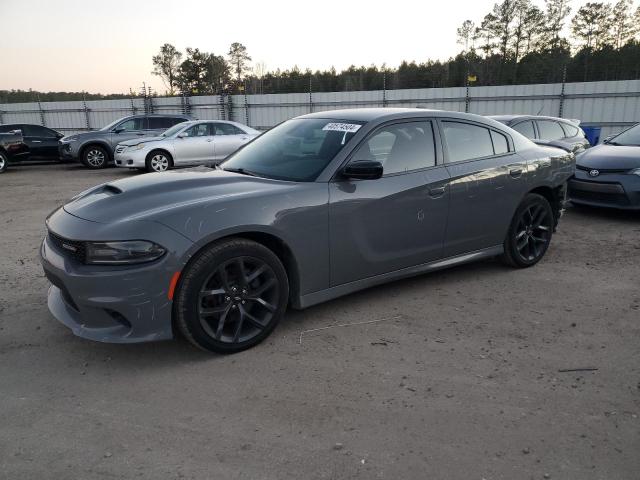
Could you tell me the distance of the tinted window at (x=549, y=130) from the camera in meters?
8.88

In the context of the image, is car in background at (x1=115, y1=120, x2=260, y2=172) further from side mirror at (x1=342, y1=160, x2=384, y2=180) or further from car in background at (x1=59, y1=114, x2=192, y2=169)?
side mirror at (x1=342, y1=160, x2=384, y2=180)

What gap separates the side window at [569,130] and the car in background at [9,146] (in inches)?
582

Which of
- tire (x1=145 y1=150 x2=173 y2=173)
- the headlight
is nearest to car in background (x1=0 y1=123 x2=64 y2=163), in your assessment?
tire (x1=145 y1=150 x2=173 y2=173)

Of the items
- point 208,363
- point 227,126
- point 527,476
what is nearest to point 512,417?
point 527,476

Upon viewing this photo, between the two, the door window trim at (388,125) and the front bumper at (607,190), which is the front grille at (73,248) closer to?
the door window trim at (388,125)

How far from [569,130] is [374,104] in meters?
12.8

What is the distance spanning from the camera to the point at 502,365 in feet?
10.2

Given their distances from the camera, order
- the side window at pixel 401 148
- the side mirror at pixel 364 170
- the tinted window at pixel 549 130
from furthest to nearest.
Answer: the tinted window at pixel 549 130, the side window at pixel 401 148, the side mirror at pixel 364 170

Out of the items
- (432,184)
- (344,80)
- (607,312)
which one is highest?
(344,80)

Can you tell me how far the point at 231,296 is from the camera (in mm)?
3176

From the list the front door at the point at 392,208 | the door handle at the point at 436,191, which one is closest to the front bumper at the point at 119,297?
the front door at the point at 392,208

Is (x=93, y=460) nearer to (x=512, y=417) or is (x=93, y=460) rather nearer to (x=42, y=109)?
(x=512, y=417)

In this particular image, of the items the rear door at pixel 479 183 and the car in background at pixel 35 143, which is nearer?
the rear door at pixel 479 183

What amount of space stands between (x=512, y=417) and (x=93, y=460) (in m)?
2.08
